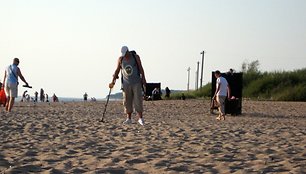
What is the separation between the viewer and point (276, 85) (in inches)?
1663

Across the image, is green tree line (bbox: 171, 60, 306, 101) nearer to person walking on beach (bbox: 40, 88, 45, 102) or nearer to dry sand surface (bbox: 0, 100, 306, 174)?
person walking on beach (bbox: 40, 88, 45, 102)

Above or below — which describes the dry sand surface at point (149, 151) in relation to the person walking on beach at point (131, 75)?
below

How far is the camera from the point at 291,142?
8.27 meters

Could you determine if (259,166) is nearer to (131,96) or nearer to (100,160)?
(100,160)

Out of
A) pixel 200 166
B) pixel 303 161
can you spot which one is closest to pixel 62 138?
pixel 200 166

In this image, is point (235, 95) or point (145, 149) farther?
point (235, 95)

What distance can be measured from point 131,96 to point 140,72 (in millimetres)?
555

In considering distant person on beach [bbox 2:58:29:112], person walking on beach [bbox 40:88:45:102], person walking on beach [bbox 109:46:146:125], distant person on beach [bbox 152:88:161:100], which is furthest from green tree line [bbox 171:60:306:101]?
person walking on beach [bbox 109:46:146:125]

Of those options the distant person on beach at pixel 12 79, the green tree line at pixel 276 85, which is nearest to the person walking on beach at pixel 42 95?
the green tree line at pixel 276 85

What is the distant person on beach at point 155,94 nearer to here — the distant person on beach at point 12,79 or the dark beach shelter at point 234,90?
the dark beach shelter at point 234,90

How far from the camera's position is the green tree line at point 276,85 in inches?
1500

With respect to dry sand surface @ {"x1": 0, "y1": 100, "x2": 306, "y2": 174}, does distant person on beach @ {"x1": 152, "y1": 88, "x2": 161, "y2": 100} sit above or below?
above

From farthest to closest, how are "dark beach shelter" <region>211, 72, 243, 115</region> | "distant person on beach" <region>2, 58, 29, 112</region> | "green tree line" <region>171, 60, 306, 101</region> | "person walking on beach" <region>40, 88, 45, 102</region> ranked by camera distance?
"person walking on beach" <region>40, 88, 45, 102</region>
"green tree line" <region>171, 60, 306, 101</region>
"dark beach shelter" <region>211, 72, 243, 115</region>
"distant person on beach" <region>2, 58, 29, 112</region>

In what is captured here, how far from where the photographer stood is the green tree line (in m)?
38.1
